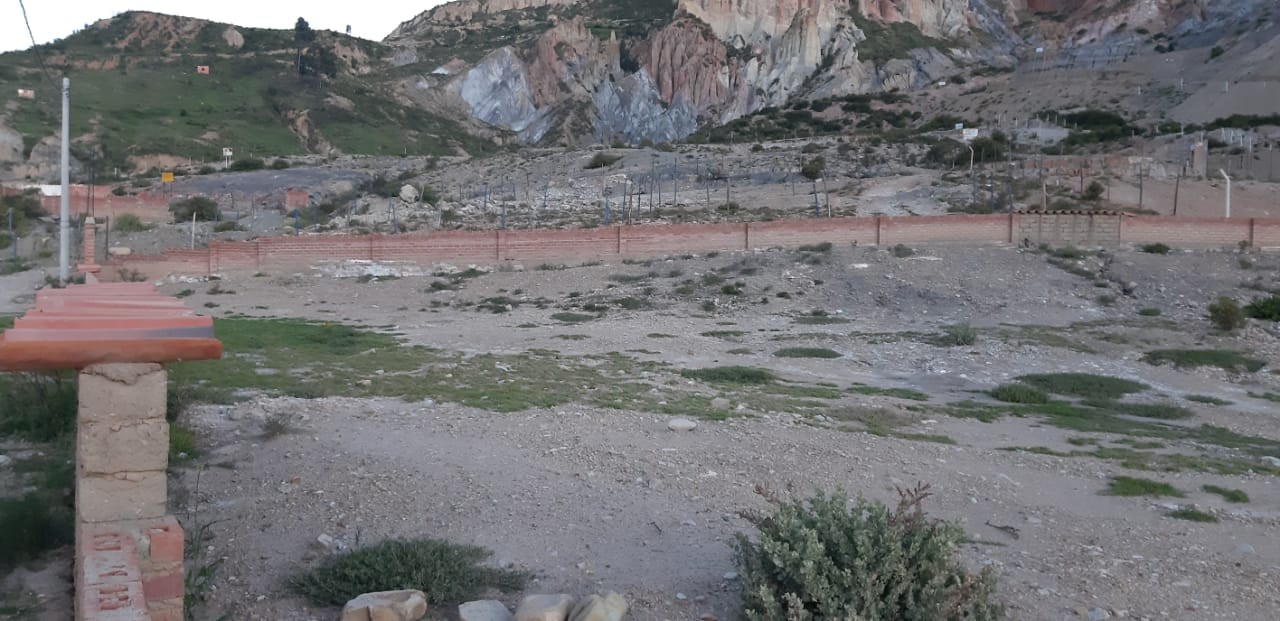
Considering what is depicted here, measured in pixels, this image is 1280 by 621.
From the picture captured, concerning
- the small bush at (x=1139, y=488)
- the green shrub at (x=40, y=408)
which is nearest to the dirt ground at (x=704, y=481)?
the small bush at (x=1139, y=488)

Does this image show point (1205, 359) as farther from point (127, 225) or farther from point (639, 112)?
point (639, 112)

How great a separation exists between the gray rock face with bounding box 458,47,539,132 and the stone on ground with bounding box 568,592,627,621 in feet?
323

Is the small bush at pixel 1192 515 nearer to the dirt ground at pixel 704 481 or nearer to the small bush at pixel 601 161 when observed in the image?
the dirt ground at pixel 704 481

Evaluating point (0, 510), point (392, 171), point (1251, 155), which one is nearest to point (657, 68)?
point (392, 171)

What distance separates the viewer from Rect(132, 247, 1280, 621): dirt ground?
650 centimetres

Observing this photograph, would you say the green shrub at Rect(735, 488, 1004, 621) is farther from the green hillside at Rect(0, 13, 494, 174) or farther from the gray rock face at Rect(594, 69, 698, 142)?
the gray rock face at Rect(594, 69, 698, 142)

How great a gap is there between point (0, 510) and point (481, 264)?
2682cm

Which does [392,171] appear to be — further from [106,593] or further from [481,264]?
[106,593]

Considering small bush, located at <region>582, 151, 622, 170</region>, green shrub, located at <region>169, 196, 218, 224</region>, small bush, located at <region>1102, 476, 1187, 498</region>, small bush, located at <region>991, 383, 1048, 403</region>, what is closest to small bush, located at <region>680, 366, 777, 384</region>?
small bush, located at <region>991, 383, 1048, 403</region>

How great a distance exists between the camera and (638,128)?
10688cm

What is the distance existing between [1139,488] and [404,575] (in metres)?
7.16

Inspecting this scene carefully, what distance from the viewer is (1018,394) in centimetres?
1554

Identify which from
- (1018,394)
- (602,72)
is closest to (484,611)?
(1018,394)

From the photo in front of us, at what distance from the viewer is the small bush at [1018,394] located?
50.8 feet
